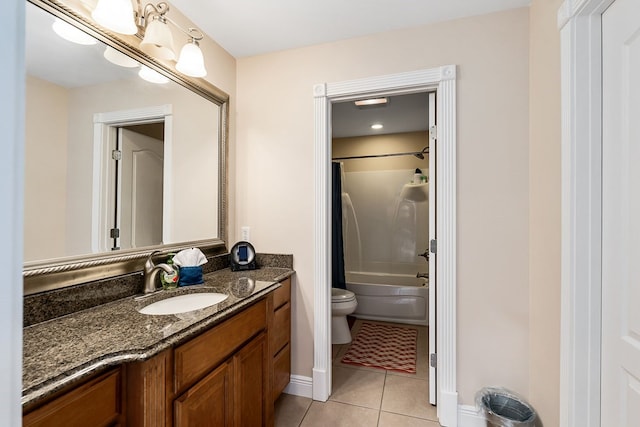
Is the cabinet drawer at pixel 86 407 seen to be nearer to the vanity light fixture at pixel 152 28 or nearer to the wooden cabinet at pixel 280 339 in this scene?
the wooden cabinet at pixel 280 339

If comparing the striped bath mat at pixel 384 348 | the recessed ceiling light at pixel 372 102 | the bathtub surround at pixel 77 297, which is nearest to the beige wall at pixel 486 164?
the striped bath mat at pixel 384 348

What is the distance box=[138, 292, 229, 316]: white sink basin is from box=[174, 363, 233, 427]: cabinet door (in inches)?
13.3

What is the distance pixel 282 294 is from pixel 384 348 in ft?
4.37

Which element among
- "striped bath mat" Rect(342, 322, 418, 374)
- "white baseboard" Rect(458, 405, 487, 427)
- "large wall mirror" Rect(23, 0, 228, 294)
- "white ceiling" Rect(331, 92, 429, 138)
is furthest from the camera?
"white ceiling" Rect(331, 92, 429, 138)

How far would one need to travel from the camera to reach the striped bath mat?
7.72 feet

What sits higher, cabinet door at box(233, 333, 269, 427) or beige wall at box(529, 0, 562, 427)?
beige wall at box(529, 0, 562, 427)

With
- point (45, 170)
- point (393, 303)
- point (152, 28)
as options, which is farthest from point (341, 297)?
point (152, 28)

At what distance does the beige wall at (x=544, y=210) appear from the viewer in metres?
1.30

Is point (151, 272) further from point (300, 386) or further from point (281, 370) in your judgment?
point (300, 386)

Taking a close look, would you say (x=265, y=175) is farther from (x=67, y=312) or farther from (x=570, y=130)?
(x=570, y=130)

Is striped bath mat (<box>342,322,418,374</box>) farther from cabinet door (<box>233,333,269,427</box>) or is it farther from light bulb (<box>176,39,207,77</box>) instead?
light bulb (<box>176,39,207,77</box>)

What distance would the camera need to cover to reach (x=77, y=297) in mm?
1141

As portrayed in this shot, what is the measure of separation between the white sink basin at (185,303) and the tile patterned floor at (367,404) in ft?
2.95

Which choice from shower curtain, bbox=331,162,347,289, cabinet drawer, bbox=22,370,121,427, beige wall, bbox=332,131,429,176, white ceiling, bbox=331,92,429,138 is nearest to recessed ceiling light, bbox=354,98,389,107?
white ceiling, bbox=331,92,429,138
